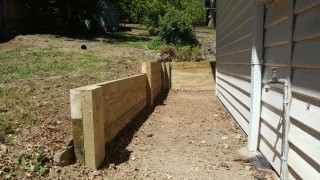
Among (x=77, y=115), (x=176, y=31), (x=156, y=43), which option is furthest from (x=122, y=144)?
(x=176, y=31)

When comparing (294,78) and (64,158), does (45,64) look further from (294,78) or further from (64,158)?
(294,78)

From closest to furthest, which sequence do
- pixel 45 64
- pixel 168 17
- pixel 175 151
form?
1. pixel 175 151
2. pixel 45 64
3. pixel 168 17

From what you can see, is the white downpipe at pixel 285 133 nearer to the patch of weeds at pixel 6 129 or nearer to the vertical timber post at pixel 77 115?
the vertical timber post at pixel 77 115

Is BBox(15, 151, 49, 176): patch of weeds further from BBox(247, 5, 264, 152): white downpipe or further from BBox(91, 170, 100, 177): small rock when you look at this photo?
BBox(247, 5, 264, 152): white downpipe

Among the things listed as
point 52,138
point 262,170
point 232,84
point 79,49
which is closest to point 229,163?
point 262,170

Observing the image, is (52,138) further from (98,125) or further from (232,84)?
(232,84)

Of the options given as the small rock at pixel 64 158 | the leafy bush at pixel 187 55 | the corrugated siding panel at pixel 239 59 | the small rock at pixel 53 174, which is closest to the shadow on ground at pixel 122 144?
the small rock at pixel 64 158

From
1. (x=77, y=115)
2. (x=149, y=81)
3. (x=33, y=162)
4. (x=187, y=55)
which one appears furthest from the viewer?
(x=187, y=55)

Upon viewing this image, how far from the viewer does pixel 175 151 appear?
4.59 m

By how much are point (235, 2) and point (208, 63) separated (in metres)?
4.98

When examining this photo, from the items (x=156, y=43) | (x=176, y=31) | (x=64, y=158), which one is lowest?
(x=64, y=158)

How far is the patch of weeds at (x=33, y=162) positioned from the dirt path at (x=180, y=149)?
2.19 feet

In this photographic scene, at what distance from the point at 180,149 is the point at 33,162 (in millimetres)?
2043

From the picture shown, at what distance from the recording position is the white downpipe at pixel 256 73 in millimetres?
4371
